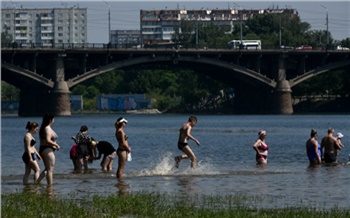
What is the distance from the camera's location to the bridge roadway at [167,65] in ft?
420

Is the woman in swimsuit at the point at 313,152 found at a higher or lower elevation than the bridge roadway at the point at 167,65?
lower

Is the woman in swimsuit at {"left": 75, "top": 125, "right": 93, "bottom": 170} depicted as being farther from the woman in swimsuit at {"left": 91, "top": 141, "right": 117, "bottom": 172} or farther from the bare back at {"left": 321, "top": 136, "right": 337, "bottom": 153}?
the bare back at {"left": 321, "top": 136, "right": 337, "bottom": 153}

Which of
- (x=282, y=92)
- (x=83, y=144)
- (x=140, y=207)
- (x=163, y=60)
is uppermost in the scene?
(x=163, y=60)

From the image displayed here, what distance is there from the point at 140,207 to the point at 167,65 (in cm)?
11537

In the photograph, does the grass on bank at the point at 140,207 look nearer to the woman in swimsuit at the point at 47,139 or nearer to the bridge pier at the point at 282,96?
the woman in swimsuit at the point at 47,139

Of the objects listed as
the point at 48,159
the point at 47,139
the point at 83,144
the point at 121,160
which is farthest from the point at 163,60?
the point at 47,139

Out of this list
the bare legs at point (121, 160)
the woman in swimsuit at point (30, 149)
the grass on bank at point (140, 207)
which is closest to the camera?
the grass on bank at point (140, 207)

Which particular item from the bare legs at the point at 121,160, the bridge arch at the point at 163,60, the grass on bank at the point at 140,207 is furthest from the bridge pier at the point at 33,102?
the grass on bank at the point at 140,207

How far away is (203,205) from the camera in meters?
24.5

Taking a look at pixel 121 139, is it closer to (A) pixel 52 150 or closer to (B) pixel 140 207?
(A) pixel 52 150

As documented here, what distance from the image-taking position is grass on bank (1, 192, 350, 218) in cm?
2252

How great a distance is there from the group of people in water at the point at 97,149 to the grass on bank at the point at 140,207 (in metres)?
1.53

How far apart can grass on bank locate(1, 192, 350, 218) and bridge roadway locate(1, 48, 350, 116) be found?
311 feet

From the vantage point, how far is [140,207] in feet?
78.3
